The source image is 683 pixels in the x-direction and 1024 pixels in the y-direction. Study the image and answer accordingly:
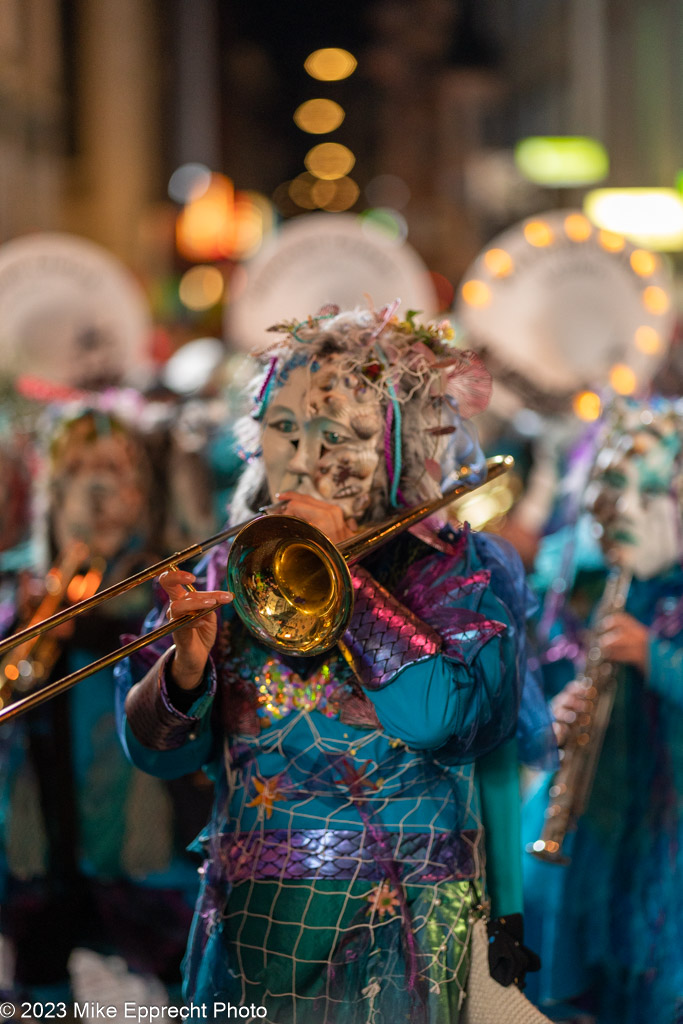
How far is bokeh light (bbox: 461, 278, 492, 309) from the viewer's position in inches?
249

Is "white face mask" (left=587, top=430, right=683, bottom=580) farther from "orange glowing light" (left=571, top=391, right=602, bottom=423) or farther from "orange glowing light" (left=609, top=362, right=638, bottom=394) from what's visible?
"orange glowing light" (left=609, top=362, right=638, bottom=394)

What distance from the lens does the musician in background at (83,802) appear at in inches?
156

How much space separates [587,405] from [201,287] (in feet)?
52.2

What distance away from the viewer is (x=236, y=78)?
16484 mm

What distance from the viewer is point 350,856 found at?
245cm

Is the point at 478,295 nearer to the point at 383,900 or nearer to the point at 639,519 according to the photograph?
the point at 639,519

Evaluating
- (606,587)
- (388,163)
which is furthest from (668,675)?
(388,163)

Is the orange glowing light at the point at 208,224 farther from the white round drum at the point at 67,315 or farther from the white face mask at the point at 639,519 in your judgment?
the white face mask at the point at 639,519

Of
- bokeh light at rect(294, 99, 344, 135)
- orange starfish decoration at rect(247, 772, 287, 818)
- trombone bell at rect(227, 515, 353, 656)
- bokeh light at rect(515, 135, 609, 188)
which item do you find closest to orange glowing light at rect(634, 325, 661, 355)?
trombone bell at rect(227, 515, 353, 656)

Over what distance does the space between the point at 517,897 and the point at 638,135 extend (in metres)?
12.2

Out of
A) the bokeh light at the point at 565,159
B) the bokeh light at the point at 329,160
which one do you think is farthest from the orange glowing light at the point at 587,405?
the bokeh light at the point at 329,160

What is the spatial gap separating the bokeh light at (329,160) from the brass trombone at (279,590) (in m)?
18.4

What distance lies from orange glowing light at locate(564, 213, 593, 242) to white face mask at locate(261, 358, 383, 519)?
391cm

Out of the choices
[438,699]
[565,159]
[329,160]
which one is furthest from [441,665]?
[329,160]
